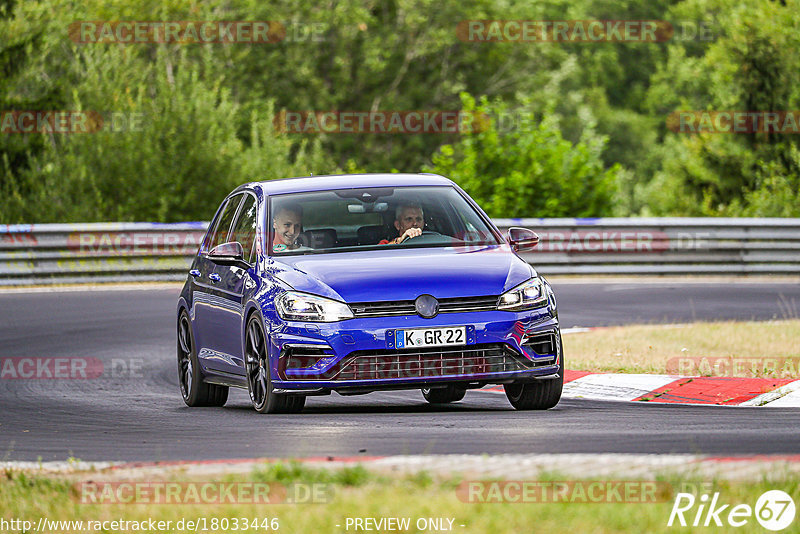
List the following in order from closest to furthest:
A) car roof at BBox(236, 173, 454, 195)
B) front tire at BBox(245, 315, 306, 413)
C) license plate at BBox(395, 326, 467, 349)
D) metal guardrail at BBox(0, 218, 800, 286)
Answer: license plate at BBox(395, 326, 467, 349)
front tire at BBox(245, 315, 306, 413)
car roof at BBox(236, 173, 454, 195)
metal guardrail at BBox(0, 218, 800, 286)

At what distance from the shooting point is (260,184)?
11430 mm

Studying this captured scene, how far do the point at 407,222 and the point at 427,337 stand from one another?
1.47 meters

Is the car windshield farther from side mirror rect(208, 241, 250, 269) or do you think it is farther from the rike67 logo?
the rike67 logo

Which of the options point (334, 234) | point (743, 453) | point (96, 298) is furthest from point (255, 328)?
point (96, 298)

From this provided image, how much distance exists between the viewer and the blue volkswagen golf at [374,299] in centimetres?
948

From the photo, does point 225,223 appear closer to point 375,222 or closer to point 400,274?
point 375,222

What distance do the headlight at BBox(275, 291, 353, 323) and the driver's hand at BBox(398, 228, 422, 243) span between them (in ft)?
4.02

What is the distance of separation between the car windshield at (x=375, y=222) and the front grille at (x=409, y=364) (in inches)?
42.6

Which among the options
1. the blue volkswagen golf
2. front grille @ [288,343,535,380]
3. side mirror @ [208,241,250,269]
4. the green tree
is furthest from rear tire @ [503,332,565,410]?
the green tree

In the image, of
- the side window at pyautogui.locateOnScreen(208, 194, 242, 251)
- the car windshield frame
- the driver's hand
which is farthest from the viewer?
the side window at pyautogui.locateOnScreen(208, 194, 242, 251)

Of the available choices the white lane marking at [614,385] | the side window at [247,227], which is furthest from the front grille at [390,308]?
the white lane marking at [614,385]

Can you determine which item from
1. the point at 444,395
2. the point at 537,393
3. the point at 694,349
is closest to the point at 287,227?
the point at 444,395

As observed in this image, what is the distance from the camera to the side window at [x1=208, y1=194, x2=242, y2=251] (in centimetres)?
1188

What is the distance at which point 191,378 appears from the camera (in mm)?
11758
